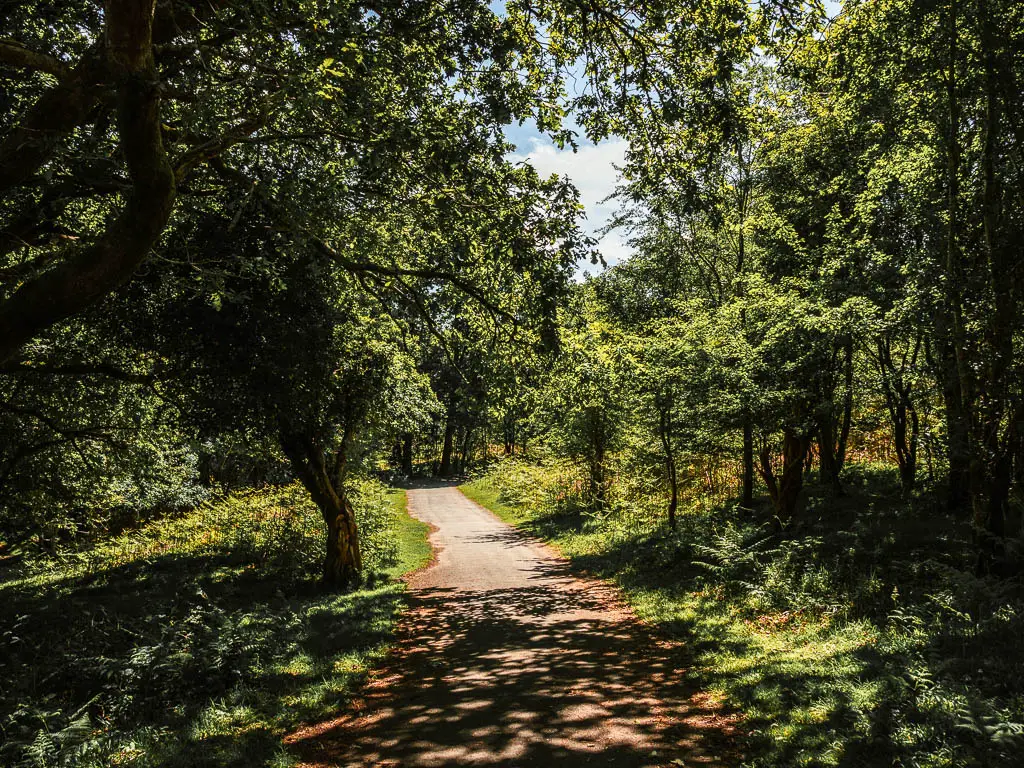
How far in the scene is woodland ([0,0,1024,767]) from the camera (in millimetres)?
5551

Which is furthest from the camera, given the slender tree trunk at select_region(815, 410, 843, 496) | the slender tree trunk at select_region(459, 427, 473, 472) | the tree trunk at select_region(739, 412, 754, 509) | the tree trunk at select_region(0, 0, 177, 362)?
the slender tree trunk at select_region(459, 427, 473, 472)

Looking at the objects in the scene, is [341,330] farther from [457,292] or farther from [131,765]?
[131,765]

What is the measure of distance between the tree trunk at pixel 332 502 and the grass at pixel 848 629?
19.9ft

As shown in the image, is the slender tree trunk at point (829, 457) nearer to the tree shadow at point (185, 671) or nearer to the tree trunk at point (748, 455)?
the tree trunk at point (748, 455)

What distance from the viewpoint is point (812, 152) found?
17219mm

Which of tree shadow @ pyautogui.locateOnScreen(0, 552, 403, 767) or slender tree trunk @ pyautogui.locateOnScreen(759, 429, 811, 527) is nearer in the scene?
tree shadow @ pyautogui.locateOnScreen(0, 552, 403, 767)

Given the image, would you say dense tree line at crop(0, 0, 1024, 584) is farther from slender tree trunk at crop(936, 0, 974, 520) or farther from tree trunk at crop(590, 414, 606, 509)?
tree trunk at crop(590, 414, 606, 509)

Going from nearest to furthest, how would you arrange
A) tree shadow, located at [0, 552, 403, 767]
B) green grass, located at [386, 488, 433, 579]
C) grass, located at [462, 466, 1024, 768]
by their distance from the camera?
grass, located at [462, 466, 1024, 768]
tree shadow, located at [0, 552, 403, 767]
green grass, located at [386, 488, 433, 579]

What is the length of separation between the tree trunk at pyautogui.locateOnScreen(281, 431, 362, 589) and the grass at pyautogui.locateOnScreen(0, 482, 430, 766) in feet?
1.79

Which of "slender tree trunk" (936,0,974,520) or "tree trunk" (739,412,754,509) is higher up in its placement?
"slender tree trunk" (936,0,974,520)

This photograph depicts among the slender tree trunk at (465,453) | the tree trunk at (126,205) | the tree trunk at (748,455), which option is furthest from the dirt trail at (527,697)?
the slender tree trunk at (465,453)

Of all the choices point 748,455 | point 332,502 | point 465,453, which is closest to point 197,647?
point 332,502

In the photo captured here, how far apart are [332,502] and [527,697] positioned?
8082 millimetres

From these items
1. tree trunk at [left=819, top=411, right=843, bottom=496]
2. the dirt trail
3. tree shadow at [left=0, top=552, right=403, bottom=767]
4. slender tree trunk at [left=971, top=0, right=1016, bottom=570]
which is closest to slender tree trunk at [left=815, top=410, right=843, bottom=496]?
tree trunk at [left=819, top=411, right=843, bottom=496]
